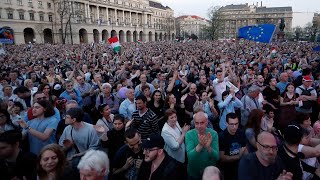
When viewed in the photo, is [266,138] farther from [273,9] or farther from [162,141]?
[273,9]

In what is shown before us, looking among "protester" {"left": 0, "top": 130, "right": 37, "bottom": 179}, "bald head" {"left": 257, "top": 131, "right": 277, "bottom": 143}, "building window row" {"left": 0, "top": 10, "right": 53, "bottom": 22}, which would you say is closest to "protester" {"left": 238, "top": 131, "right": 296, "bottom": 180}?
"bald head" {"left": 257, "top": 131, "right": 277, "bottom": 143}

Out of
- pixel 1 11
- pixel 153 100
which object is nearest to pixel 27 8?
pixel 1 11

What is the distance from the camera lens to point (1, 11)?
52969 mm

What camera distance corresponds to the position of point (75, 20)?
62.8 m

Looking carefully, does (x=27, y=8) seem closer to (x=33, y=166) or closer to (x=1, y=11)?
(x=1, y=11)

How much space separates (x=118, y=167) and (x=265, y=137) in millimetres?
1852

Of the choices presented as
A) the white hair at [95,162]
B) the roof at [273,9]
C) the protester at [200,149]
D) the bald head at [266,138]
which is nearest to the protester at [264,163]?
the bald head at [266,138]

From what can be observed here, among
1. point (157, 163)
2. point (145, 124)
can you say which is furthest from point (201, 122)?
point (145, 124)

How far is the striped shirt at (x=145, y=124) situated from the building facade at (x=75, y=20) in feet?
177

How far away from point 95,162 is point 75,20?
66.6 meters

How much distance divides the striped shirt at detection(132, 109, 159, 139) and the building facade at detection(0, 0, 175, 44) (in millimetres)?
53813

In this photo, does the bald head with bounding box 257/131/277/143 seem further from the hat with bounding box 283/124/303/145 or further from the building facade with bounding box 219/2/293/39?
the building facade with bounding box 219/2/293/39

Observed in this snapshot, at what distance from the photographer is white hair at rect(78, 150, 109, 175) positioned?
7.70 ft

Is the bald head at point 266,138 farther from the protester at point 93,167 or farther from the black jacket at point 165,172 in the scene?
the protester at point 93,167
